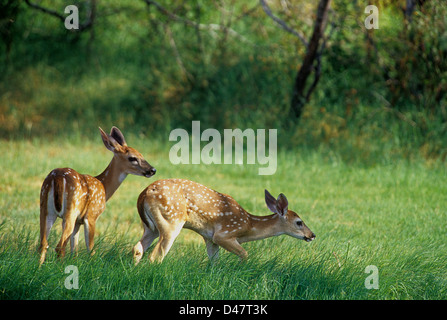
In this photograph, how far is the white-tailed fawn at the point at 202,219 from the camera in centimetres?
630

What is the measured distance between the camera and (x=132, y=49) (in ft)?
53.8

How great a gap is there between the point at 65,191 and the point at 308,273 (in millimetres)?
2267

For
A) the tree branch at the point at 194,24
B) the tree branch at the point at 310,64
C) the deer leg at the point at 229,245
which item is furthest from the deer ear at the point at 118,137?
the tree branch at the point at 194,24

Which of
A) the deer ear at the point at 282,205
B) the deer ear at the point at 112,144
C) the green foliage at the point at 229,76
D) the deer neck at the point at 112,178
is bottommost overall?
the deer ear at the point at 282,205

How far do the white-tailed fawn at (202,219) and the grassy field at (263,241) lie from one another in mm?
199

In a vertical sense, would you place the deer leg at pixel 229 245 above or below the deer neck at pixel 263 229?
below

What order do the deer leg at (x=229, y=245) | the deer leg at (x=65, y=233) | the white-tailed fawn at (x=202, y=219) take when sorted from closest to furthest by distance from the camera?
the deer leg at (x=65, y=233)
the white-tailed fawn at (x=202, y=219)
the deer leg at (x=229, y=245)

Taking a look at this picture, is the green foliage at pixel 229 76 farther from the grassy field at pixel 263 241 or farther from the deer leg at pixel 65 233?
the deer leg at pixel 65 233

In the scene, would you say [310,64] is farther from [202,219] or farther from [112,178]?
[202,219]

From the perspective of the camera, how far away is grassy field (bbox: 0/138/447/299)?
588cm

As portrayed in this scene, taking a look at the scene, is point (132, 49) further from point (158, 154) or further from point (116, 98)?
point (158, 154)

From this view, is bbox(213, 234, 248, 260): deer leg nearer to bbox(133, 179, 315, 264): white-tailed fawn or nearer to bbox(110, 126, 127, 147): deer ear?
bbox(133, 179, 315, 264): white-tailed fawn

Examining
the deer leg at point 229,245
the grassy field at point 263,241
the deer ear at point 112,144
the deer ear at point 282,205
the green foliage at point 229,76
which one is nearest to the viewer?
the grassy field at point 263,241
